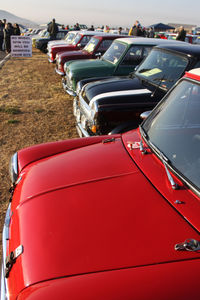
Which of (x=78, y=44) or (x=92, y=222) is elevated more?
(x=78, y=44)

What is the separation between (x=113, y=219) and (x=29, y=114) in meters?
5.35

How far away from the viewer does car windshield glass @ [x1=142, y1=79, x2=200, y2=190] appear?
1.78 metres

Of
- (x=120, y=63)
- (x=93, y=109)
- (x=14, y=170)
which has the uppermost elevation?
(x=120, y=63)

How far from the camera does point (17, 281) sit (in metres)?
1.25

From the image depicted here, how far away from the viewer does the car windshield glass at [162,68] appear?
3.90 metres

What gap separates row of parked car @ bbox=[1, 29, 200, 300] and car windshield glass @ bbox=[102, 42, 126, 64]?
4279mm

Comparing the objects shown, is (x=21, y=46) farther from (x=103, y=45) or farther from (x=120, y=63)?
(x=120, y=63)

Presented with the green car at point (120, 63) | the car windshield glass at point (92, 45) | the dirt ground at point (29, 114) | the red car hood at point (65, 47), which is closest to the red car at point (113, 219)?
the dirt ground at point (29, 114)

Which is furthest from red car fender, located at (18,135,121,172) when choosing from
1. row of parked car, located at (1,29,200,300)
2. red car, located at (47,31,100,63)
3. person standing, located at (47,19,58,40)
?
person standing, located at (47,19,58,40)

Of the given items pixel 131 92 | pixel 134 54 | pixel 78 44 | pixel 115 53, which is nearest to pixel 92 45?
pixel 78 44

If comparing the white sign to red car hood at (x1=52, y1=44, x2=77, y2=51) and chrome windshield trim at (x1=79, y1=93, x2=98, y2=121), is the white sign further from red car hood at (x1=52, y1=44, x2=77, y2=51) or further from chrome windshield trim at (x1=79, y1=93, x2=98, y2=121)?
chrome windshield trim at (x1=79, y1=93, x2=98, y2=121)

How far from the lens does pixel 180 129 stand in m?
2.20

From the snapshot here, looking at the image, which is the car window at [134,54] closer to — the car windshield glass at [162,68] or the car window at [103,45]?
the car windshield glass at [162,68]

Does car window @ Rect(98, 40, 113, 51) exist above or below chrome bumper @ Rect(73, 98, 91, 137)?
above
